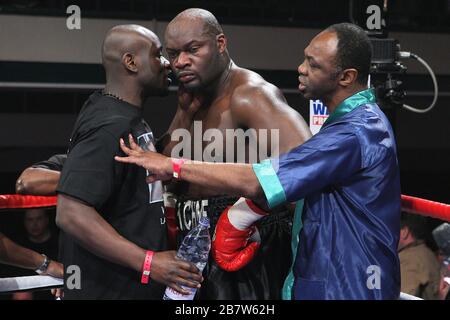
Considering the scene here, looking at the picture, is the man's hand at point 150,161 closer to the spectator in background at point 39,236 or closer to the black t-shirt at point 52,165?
the black t-shirt at point 52,165

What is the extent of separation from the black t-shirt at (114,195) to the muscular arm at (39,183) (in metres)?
0.18

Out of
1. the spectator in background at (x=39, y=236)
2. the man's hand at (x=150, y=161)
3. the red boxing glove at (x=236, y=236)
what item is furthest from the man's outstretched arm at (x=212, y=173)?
the spectator in background at (x=39, y=236)

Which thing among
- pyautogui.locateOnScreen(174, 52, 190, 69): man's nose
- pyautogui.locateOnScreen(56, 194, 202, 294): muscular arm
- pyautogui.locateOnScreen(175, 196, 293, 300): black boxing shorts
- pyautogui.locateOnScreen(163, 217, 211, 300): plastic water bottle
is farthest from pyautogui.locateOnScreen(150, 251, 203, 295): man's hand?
pyautogui.locateOnScreen(174, 52, 190, 69): man's nose

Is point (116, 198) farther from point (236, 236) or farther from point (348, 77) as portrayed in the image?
point (348, 77)

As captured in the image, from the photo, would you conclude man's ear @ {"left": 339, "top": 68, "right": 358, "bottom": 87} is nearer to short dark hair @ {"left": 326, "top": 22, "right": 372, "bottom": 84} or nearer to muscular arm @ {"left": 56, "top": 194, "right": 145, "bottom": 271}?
short dark hair @ {"left": 326, "top": 22, "right": 372, "bottom": 84}

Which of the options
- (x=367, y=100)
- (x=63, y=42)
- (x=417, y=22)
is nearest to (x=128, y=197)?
(x=367, y=100)

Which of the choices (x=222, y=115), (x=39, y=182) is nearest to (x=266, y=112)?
(x=222, y=115)

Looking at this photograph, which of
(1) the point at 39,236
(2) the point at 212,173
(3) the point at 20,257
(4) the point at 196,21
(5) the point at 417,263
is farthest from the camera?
(1) the point at 39,236

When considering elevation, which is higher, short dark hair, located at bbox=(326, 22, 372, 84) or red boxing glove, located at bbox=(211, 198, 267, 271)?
short dark hair, located at bbox=(326, 22, 372, 84)

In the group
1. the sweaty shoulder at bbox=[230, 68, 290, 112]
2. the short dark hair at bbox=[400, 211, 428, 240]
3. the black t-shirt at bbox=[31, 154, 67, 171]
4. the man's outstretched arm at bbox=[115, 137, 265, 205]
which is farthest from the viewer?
the short dark hair at bbox=[400, 211, 428, 240]

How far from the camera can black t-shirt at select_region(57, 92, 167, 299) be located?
169 cm

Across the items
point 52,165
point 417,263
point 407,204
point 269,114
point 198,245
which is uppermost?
point 269,114

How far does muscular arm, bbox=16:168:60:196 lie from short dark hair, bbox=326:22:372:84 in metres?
0.82

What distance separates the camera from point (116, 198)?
69.7 inches
